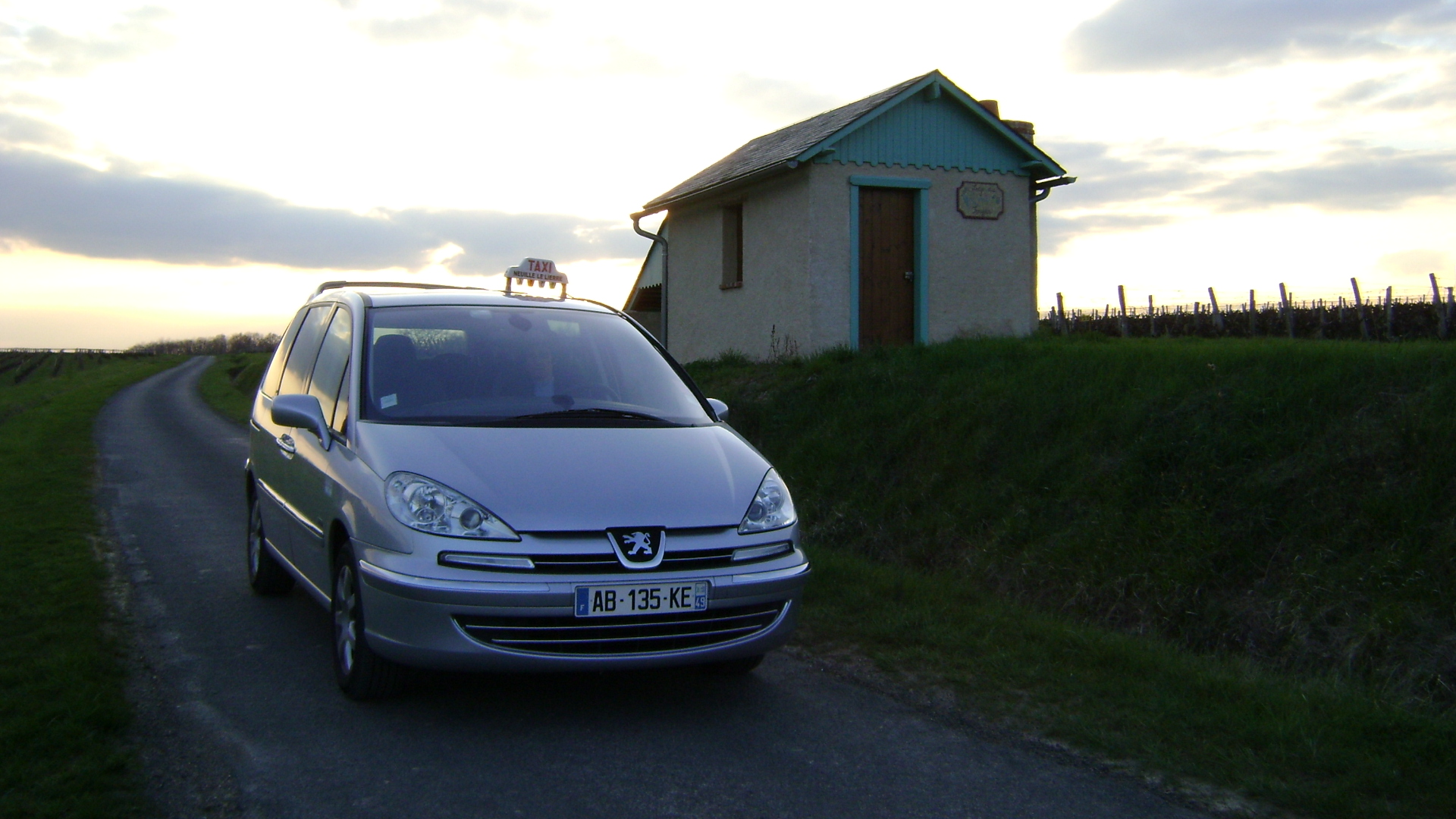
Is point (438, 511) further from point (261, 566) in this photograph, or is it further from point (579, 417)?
point (261, 566)

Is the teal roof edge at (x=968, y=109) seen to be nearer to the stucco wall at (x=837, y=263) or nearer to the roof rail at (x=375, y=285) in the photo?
the stucco wall at (x=837, y=263)

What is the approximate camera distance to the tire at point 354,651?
4.35 m

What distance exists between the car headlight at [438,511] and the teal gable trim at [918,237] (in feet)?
37.8

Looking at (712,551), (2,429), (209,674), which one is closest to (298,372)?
(209,674)

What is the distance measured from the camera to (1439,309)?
18906 mm

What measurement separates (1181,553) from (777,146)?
38.8 ft

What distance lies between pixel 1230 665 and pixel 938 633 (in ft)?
4.49

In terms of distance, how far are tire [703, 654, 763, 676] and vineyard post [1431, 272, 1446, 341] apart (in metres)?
17.2

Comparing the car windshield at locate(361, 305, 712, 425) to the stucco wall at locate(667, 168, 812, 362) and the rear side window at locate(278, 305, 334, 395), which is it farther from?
the stucco wall at locate(667, 168, 812, 362)

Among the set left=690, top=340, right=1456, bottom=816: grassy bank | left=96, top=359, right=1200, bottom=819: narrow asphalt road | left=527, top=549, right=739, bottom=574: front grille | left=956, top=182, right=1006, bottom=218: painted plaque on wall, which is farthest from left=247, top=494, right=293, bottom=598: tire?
left=956, top=182, right=1006, bottom=218: painted plaque on wall

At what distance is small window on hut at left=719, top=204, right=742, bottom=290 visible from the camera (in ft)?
58.4

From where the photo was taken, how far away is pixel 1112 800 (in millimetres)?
3623

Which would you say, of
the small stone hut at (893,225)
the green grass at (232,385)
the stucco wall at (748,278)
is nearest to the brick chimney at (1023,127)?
the small stone hut at (893,225)

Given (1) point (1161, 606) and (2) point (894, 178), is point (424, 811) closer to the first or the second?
(1) point (1161, 606)
